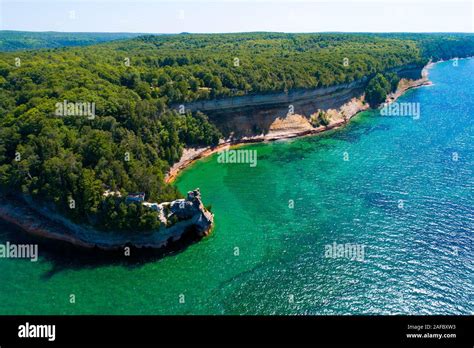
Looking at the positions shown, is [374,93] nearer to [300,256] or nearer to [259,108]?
[259,108]

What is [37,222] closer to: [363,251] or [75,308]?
[75,308]

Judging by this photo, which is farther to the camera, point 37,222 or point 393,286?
point 37,222

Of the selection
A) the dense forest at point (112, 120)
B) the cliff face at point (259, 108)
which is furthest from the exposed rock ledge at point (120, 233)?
the cliff face at point (259, 108)

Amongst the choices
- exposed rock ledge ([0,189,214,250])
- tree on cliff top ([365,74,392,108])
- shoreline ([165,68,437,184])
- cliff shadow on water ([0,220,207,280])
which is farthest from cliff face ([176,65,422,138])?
cliff shadow on water ([0,220,207,280])

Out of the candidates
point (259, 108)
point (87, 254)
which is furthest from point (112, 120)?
point (259, 108)

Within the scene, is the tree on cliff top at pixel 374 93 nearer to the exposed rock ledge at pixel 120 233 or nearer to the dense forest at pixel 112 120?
the dense forest at pixel 112 120

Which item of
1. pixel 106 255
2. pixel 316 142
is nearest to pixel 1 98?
pixel 106 255
